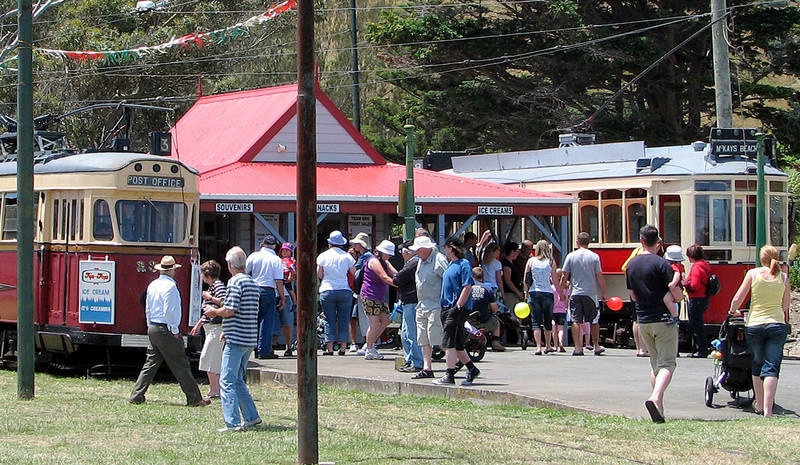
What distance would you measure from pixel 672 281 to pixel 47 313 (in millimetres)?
9072

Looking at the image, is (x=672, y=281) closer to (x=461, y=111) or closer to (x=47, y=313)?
(x=47, y=313)

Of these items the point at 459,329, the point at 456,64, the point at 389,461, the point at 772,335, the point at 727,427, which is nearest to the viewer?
the point at 389,461

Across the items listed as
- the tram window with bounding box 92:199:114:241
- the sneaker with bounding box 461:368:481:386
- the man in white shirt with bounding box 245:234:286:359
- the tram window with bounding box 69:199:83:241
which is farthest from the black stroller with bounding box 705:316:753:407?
the tram window with bounding box 69:199:83:241

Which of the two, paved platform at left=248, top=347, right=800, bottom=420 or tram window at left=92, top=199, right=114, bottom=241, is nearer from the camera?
paved platform at left=248, top=347, right=800, bottom=420

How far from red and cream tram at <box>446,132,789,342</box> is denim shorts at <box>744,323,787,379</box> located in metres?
9.20

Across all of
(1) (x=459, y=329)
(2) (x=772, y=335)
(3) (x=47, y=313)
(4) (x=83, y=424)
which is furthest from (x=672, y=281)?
(3) (x=47, y=313)

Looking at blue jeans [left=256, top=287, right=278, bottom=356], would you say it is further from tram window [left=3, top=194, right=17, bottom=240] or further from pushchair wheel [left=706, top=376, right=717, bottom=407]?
pushchair wheel [left=706, top=376, right=717, bottom=407]

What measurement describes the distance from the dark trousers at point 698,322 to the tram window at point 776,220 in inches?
168

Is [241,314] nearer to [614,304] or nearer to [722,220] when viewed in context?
[614,304]

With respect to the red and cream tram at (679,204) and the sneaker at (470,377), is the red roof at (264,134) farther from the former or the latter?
the sneaker at (470,377)

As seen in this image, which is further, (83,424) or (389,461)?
(83,424)

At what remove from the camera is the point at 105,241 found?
17109mm

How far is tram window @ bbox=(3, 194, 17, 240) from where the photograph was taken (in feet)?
60.1

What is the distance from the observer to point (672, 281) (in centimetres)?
1216
